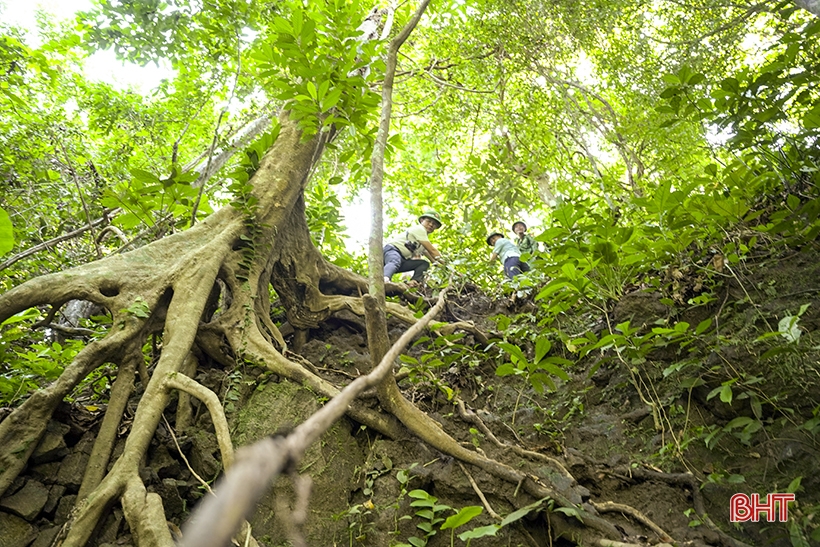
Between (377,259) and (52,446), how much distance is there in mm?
1922

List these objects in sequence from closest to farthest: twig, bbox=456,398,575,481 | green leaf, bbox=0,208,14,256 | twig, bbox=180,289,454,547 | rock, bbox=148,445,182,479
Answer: twig, bbox=180,289,454,547 < green leaf, bbox=0,208,14,256 < rock, bbox=148,445,182,479 < twig, bbox=456,398,575,481

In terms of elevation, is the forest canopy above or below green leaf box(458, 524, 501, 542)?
above

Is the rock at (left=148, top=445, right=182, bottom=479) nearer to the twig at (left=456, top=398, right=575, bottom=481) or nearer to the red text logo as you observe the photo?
the twig at (left=456, top=398, right=575, bottom=481)

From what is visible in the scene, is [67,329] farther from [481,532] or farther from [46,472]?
[481,532]

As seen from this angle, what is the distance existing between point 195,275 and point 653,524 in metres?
3.04

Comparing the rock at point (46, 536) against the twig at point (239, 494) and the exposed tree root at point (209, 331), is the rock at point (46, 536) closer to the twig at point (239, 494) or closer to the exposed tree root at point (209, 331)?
the exposed tree root at point (209, 331)

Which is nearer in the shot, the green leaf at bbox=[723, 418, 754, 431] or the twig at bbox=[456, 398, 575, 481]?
the green leaf at bbox=[723, 418, 754, 431]

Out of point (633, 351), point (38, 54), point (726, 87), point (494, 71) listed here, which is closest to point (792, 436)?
point (633, 351)

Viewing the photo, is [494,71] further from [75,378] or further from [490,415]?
[75,378]

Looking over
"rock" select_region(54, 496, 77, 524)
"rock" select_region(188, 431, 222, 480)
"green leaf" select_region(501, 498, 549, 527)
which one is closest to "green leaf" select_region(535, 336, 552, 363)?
"green leaf" select_region(501, 498, 549, 527)

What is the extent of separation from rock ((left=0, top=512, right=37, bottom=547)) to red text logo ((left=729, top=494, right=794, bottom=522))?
317cm

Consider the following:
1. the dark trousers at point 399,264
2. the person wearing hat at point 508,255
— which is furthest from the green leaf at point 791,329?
the person wearing hat at point 508,255

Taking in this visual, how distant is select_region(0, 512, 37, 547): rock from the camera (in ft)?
6.46

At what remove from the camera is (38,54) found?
5.52 meters
